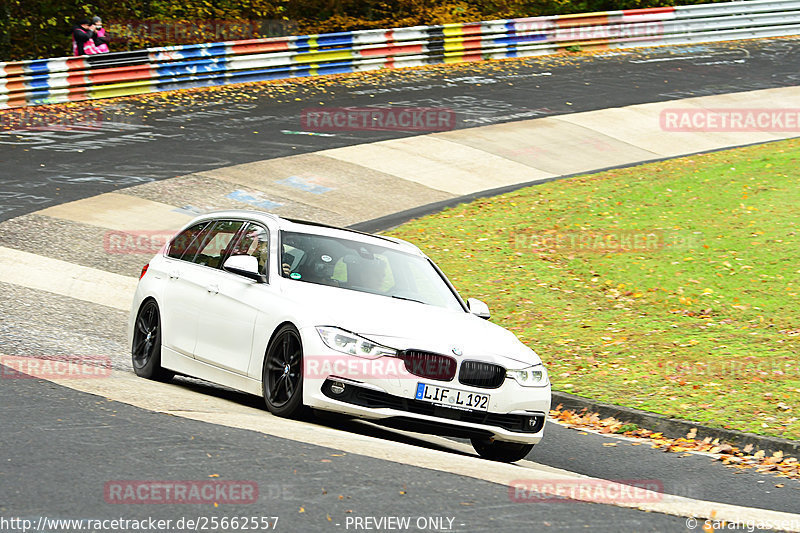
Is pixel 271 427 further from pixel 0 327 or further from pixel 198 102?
pixel 198 102

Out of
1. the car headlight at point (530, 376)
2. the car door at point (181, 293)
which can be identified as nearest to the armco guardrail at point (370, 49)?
the car door at point (181, 293)

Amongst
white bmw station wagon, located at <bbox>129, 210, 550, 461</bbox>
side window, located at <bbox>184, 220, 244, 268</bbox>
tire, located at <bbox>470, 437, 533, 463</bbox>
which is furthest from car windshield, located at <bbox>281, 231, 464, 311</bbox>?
tire, located at <bbox>470, 437, 533, 463</bbox>

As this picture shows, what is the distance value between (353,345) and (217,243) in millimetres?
2389

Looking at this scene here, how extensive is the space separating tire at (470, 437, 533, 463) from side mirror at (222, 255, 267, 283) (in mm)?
2095

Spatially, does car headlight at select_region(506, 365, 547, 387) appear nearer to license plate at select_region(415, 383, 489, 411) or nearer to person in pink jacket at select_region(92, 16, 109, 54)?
license plate at select_region(415, 383, 489, 411)

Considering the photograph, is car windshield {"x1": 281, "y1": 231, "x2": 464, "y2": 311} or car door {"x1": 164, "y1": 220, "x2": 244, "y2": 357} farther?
car door {"x1": 164, "y1": 220, "x2": 244, "y2": 357}

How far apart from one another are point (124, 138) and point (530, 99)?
10.7m

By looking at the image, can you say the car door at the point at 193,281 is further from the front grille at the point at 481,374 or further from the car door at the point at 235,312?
the front grille at the point at 481,374

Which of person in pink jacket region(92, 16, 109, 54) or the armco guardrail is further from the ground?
person in pink jacket region(92, 16, 109, 54)

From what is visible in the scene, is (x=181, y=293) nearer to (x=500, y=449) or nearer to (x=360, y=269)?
(x=360, y=269)

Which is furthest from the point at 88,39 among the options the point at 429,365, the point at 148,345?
the point at 429,365

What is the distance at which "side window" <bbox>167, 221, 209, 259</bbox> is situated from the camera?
10.0 m

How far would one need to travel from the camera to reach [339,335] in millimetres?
7691

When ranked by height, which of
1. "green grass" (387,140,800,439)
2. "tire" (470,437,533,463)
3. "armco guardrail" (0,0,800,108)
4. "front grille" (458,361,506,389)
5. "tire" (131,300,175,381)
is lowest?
"green grass" (387,140,800,439)
